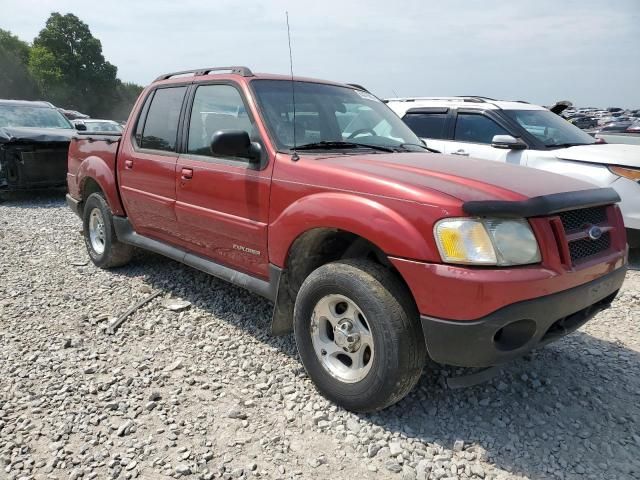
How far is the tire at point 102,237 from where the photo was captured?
4.92 meters

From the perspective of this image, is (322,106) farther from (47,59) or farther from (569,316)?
(47,59)

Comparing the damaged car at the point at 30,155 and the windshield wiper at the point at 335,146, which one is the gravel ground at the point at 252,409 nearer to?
the windshield wiper at the point at 335,146

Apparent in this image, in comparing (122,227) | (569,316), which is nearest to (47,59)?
(122,227)

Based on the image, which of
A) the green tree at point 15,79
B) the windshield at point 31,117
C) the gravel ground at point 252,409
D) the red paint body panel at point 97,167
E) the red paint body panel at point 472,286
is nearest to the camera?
the red paint body panel at point 472,286

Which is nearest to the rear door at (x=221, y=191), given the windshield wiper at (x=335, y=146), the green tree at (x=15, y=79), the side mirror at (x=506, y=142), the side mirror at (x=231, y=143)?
the side mirror at (x=231, y=143)

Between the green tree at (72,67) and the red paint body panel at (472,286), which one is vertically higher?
the green tree at (72,67)

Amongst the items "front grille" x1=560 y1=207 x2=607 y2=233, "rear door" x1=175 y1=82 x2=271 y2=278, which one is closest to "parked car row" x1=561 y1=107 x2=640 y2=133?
"front grille" x1=560 y1=207 x2=607 y2=233

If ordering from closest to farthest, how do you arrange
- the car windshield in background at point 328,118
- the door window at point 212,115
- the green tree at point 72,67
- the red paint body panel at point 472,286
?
the red paint body panel at point 472,286 < the car windshield in background at point 328,118 < the door window at point 212,115 < the green tree at point 72,67

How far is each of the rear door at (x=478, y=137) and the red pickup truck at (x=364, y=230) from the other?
2733mm

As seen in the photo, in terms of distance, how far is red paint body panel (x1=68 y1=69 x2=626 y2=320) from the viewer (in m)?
2.30

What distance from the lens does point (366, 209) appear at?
2.55 m

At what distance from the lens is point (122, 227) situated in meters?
4.75

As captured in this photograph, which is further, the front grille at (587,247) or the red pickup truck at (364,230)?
the front grille at (587,247)

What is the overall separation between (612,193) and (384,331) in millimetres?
1627
